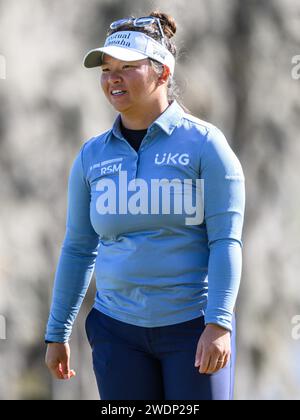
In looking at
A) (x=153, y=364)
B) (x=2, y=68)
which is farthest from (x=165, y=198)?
(x=2, y=68)

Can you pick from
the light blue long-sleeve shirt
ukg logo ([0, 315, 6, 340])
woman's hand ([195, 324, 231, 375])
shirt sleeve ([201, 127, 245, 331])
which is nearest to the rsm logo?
the light blue long-sleeve shirt

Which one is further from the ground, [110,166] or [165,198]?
[110,166]

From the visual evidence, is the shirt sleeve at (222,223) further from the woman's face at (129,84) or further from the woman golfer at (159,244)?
the woman's face at (129,84)

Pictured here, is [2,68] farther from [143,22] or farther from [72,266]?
[72,266]

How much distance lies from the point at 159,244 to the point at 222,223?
20cm

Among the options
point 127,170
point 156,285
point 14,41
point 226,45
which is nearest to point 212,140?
point 127,170

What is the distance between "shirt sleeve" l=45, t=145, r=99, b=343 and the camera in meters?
3.03

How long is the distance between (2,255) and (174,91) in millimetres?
2239

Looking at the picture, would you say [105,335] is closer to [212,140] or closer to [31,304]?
[212,140]

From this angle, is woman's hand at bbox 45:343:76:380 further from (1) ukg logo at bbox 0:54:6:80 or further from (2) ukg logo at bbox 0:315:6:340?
(1) ukg logo at bbox 0:54:6:80

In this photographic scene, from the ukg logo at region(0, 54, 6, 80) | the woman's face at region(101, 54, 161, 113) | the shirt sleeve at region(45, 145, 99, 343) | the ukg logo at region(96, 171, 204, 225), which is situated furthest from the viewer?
the ukg logo at region(0, 54, 6, 80)

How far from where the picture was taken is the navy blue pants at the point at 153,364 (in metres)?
2.71

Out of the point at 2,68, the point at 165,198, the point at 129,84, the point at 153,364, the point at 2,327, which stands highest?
Result: the point at 2,68

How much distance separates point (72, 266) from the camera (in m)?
3.05
